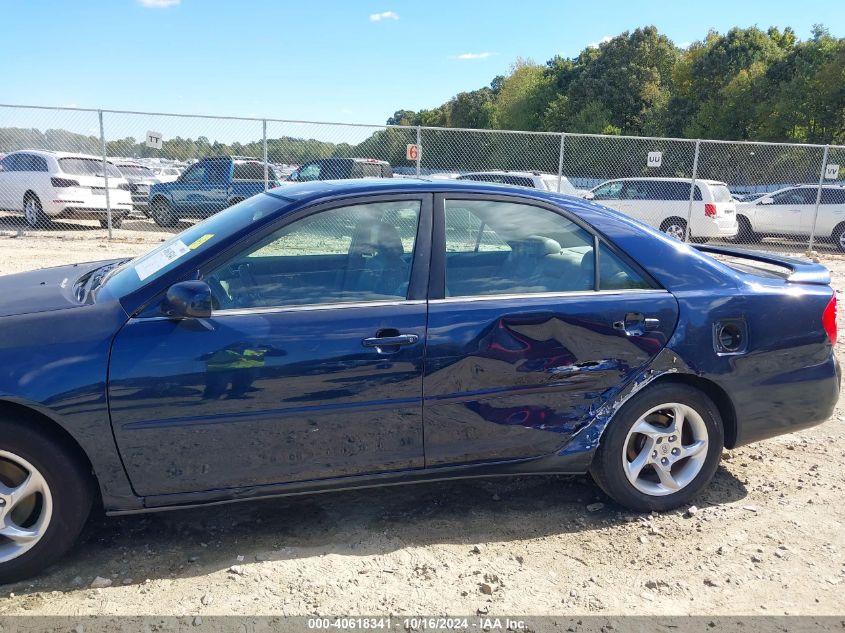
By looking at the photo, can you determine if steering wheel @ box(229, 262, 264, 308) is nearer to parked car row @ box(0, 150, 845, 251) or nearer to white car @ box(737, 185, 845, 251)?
parked car row @ box(0, 150, 845, 251)

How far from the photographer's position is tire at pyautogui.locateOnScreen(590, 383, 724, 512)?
3.30 m

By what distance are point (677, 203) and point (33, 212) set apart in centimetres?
1380

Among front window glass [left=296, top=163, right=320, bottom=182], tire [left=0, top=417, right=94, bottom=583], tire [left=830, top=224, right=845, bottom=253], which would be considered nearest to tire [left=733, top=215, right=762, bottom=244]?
tire [left=830, top=224, right=845, bottom=253]

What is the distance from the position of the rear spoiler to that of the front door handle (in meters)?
1.99

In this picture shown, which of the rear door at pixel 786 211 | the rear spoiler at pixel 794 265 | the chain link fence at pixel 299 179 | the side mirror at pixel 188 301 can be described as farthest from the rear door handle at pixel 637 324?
the rear door at pixel 786 211

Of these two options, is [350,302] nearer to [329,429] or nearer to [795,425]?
[329,429]

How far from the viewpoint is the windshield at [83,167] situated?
13.5m

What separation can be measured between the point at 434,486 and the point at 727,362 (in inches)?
65.7

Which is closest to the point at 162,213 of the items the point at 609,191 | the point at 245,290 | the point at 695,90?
the point at 609,191

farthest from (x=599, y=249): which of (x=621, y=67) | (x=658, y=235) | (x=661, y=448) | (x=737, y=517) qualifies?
(x=621, y=67)

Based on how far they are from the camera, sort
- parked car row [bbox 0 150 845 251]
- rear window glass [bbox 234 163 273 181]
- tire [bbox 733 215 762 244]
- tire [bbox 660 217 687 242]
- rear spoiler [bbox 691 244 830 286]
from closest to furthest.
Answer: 1. rear spoiler [bbox 691 244 830 286]
2. parked car row [bbox 0 150 845 251]
3. rear window glass [bbox 234 163 273 181]
4. tire [bbox 660 217 687 242]
5. tire [bbox 733 215 762 244]

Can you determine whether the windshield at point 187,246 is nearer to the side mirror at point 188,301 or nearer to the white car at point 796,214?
the side mirror at point 188,301

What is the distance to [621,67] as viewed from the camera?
49812 millimetres

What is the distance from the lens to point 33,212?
44.9ft
